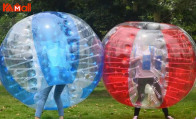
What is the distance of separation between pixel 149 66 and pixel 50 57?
1.52 metres

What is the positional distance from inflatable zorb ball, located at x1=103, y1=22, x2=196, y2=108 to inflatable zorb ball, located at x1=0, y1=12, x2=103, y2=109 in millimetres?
302

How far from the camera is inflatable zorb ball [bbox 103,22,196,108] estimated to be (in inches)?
227

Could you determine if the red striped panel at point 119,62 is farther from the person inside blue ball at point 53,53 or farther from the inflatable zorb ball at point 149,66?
the person inside blue ball at point 53,53

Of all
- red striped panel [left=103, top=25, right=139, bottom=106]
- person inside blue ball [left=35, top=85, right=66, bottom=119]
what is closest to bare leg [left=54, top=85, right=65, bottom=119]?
person inside blue ball [left=35, top=85, right=66, bottom=119]

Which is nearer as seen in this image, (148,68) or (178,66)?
(148,68)

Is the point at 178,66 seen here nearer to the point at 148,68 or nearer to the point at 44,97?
the point at 148,68

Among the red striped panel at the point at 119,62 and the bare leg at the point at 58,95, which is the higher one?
the red striped panel at the point at 119,62

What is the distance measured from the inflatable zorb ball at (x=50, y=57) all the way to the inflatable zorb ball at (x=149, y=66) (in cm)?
30

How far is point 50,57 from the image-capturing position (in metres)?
5.36

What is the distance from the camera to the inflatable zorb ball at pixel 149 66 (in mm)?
5777

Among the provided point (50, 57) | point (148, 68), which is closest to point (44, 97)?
point (50, 57)

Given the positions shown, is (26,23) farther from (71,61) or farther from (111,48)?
(111,48)

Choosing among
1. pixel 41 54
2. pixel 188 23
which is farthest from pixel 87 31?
pixel 188 23

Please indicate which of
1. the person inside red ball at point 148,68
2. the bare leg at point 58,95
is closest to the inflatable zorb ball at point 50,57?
the bare leg at point 58,95
